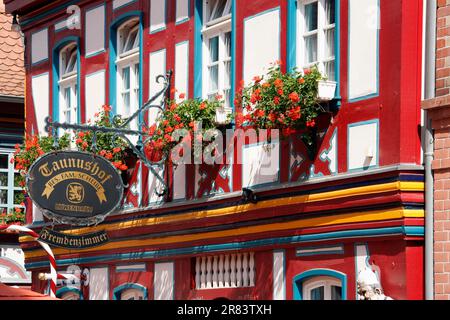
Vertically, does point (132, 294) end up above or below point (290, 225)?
below

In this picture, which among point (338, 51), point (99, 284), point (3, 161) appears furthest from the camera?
point (3, 161)

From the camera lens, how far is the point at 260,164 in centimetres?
1678

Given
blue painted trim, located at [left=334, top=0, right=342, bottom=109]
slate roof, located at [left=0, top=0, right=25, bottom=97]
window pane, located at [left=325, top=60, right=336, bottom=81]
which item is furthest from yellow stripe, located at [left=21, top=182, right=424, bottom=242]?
slate roof, located at [left=0, top=0, right=25, bottom=97]

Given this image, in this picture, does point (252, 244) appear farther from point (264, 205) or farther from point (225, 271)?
point (225, 271)

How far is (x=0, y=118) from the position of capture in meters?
28.5

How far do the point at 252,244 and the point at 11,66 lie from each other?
41.9 feet

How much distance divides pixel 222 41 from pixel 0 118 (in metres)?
11.5

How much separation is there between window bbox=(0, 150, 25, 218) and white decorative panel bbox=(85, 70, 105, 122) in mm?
6327

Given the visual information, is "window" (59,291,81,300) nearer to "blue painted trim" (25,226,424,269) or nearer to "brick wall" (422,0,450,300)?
"blue painted trim" (25,226,424,269)

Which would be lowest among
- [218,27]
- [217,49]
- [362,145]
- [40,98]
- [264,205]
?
[264,205]

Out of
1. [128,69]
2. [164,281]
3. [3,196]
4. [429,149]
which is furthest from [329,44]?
[3,196]
